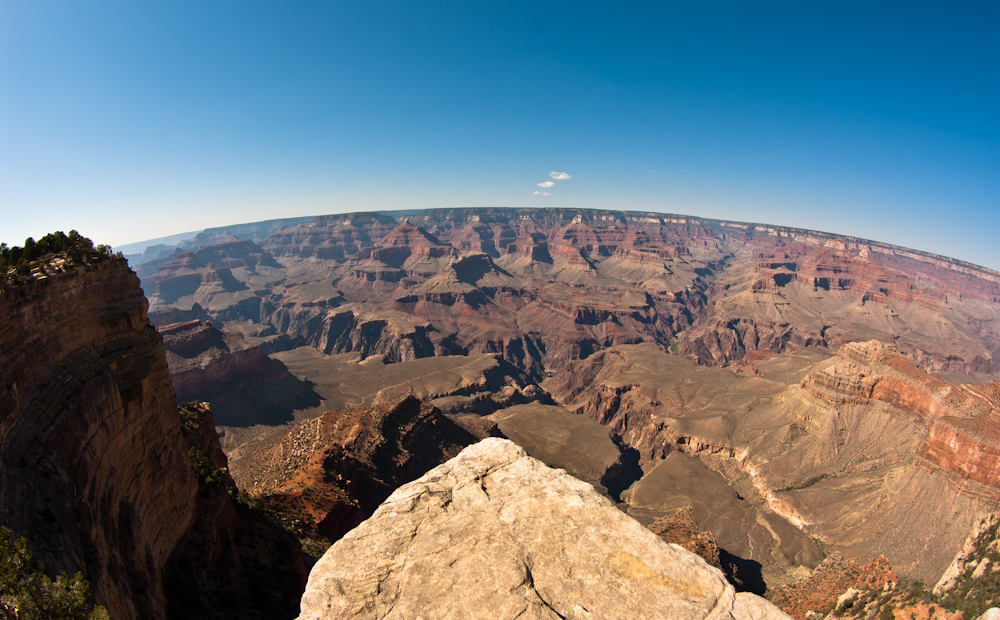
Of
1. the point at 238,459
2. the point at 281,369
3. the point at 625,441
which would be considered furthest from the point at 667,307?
the point at 238,459

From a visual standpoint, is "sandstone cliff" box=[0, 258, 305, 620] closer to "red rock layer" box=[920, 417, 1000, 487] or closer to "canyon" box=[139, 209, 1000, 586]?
"canyon" box=[139, 209, 1000, 586]

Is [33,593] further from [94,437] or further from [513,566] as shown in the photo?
[94,437]

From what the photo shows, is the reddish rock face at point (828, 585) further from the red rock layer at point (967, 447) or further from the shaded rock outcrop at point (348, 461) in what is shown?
the shaded rock outcrop at point (348, 461)

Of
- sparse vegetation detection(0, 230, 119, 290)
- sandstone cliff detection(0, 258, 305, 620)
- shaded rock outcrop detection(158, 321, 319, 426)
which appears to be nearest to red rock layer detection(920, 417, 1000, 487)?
sandstone cliff detection(0, 258, 305, 620)

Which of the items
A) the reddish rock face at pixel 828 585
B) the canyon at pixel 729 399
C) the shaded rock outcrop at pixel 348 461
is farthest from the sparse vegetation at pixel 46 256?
the reddish rock face at pixel 828 585

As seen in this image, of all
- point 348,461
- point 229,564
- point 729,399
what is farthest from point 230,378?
point 729,399
